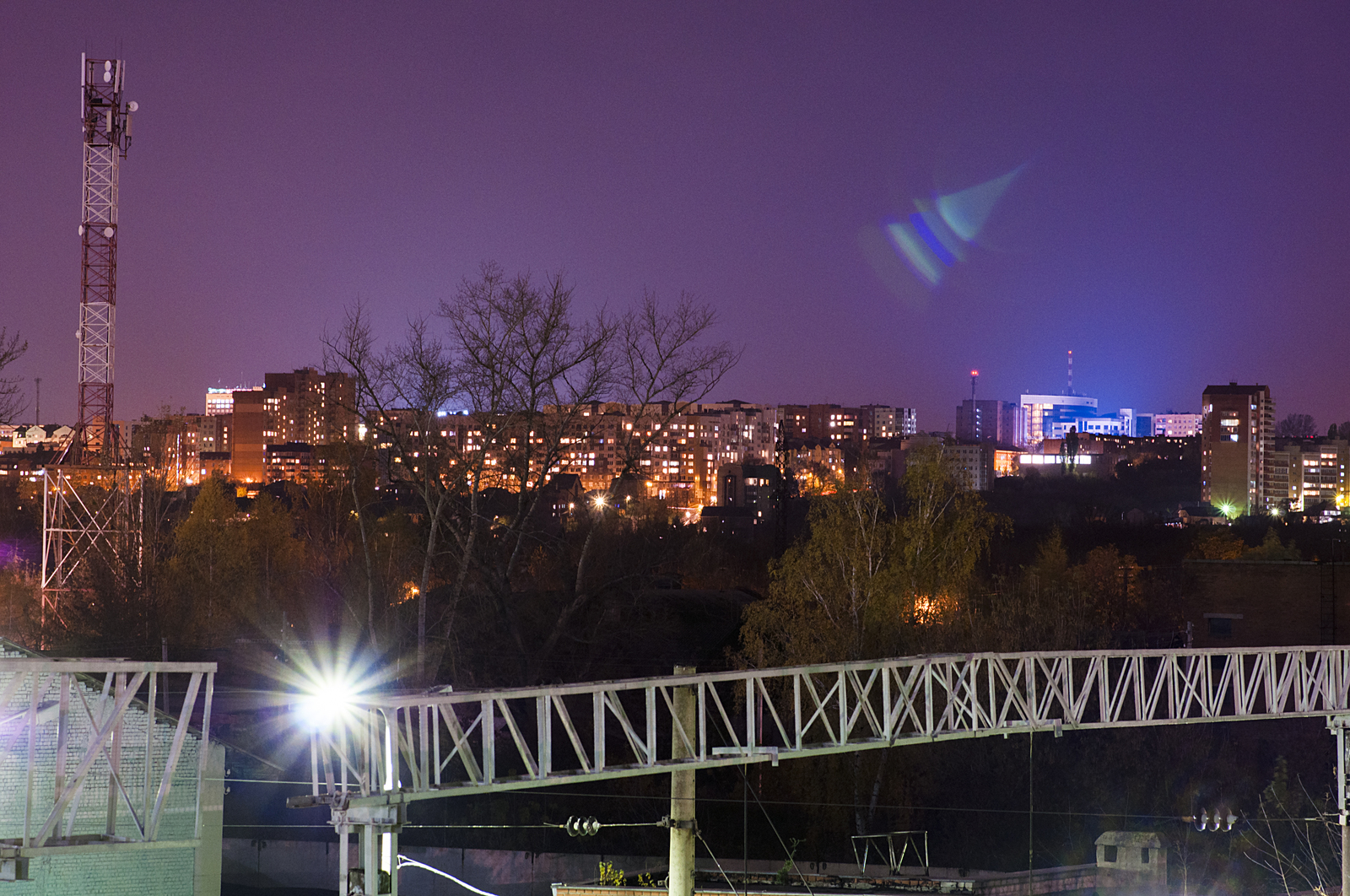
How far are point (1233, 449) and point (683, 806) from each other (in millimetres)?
112222

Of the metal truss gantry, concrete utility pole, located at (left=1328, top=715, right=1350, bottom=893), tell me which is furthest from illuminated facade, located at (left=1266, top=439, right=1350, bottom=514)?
concrete utility pole, located at (left=1328, top=715, right=1350, bottom=893)

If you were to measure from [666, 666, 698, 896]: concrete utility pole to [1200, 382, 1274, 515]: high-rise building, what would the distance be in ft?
352

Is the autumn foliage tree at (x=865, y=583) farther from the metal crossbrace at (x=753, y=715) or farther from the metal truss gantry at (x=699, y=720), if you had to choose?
the metal truss gantry at (x=699, y=720)

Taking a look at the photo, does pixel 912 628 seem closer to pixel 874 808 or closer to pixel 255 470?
pixel 874 808

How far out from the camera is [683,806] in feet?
43.7

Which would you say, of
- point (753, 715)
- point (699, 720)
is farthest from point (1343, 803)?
point (699, 720)

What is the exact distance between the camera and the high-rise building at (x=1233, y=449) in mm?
114062

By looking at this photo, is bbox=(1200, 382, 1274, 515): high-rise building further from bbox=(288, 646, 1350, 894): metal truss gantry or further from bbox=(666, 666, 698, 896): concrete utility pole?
bbox=(666, 666, 698, 896): concrete utility pole

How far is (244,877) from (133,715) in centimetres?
831

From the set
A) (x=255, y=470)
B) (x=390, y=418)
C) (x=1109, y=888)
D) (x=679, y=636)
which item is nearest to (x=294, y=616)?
(x=679, y=636)

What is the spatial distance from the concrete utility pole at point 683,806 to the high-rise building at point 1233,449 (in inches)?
4220

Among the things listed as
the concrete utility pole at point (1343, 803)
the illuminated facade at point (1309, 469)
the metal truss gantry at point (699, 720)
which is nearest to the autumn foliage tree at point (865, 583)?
the metal truss gantry at point (699, 720)

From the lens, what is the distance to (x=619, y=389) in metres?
28.5

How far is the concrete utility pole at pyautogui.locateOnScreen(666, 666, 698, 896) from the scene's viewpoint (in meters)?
13.1
